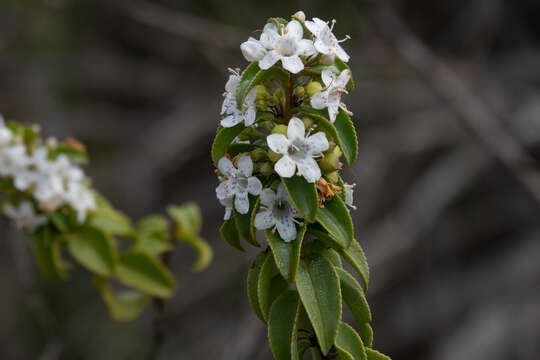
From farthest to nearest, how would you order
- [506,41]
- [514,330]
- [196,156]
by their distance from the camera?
[196,156] → [506,41] → [514,330]

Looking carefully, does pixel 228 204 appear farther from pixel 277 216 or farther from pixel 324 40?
pixel 324 40

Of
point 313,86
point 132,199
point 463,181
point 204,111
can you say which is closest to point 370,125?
point 463,181

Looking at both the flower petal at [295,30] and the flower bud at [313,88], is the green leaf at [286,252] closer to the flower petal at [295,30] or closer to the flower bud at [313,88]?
the flower bud at [313,88]

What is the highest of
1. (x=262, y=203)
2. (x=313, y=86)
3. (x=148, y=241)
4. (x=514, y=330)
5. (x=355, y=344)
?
(x=313, y=86)

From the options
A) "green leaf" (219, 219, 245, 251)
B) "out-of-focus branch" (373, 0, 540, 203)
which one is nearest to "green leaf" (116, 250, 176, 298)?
"green leaf" (219, 219, 245, 251)

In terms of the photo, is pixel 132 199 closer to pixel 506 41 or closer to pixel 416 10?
pixel 416 10

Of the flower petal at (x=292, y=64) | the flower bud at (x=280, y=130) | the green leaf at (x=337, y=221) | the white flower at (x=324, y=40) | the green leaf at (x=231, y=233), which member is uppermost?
the white flower at (x=324, y=40)

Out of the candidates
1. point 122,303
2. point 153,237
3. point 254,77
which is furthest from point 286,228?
point 122,303

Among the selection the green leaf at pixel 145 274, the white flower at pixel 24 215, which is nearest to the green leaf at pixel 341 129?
the green leaf at pixel 145 274
